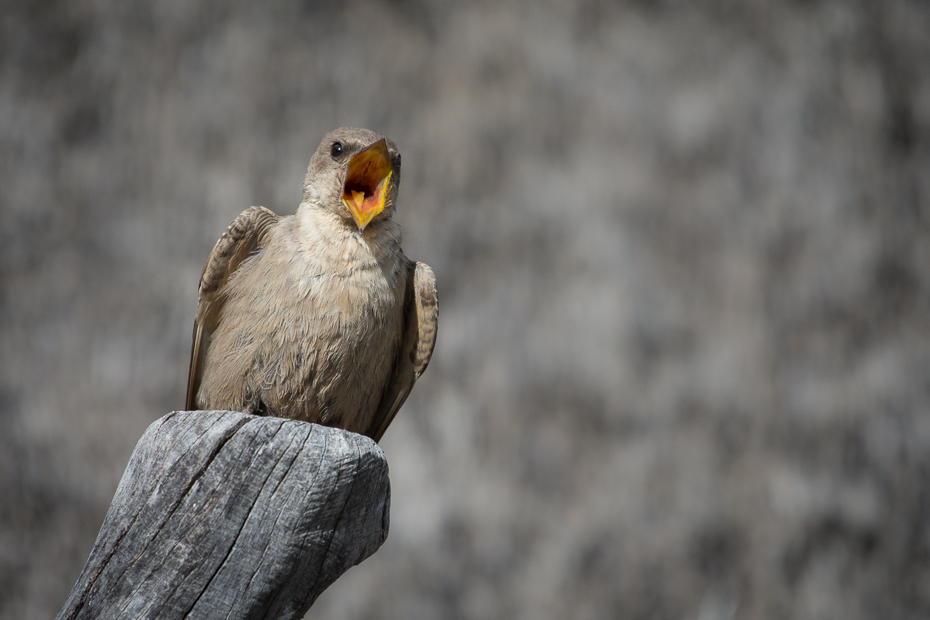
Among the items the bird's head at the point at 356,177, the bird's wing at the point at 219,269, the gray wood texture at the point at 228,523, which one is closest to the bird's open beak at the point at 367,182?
the bird's head at the point at 356,177

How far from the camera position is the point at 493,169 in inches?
209

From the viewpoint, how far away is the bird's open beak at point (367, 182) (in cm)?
263

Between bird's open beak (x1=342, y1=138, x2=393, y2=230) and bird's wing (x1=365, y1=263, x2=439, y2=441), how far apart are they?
0.47m

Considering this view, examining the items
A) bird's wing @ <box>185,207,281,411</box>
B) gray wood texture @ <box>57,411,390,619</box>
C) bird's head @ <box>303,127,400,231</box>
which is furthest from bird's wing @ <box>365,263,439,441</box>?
gray wood texture @ <box>57,411,390,619</box>

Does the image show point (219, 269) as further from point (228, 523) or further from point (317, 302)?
point (228, 523)

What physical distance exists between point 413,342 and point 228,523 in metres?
1.55

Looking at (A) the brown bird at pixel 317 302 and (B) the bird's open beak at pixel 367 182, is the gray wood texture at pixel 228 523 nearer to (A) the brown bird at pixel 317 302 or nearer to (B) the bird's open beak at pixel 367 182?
(A) the brown bird at pixel 317 302

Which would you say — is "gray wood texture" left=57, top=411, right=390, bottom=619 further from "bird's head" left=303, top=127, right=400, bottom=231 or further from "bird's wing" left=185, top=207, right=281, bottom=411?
"bird's wing" left=185, top=207, right=281, bottom=411

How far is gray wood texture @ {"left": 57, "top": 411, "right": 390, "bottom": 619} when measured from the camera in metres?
1.62

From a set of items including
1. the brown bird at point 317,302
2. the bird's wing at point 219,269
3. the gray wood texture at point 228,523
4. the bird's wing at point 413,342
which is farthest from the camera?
the bird's wing at point 413,342

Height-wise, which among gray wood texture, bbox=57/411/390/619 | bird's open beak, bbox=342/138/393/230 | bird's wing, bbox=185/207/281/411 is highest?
bird's open beak, bbox=342/138/393/230

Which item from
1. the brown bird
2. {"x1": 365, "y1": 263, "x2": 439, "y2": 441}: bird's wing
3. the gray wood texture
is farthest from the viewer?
{"x1": 365, "y1": 263, "x2": 439, "y2": 441}: bird's wing

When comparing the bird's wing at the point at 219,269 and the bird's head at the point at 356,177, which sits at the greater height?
the bird's head at the point at 356,177

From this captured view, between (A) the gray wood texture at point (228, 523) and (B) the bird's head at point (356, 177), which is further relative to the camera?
(B) the bird's head at point (356, 177)
